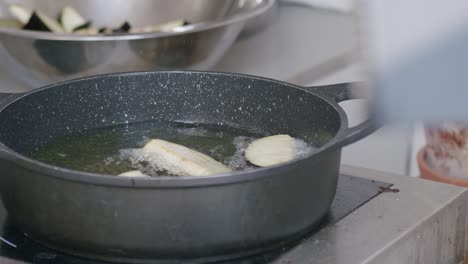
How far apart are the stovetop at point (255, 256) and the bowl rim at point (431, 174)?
0.63 metres

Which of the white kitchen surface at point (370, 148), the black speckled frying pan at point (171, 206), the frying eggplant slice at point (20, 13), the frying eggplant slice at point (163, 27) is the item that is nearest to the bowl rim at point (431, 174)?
the white kitchen surface at point (370, 148)

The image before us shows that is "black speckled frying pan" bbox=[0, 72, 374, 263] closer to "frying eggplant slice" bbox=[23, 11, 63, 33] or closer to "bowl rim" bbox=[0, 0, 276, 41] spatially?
"bowl rim" bbox=[0, 0, 276, 41]

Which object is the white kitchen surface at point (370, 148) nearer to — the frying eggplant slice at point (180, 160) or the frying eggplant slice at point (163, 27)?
the frying eggplant slice at point (163, 27)

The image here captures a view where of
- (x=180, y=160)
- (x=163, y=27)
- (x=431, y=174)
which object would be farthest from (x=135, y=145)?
(x=431, y=174)

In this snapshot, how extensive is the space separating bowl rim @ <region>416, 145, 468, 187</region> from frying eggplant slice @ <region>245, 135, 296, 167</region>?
669 mm

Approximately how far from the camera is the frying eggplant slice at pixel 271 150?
3.46 feet

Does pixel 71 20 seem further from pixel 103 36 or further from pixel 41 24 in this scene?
pixel 103 36

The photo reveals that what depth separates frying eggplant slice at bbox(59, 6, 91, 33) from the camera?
5.68 ft

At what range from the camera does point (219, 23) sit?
1521 millimetres

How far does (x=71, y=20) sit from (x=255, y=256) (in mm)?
1011

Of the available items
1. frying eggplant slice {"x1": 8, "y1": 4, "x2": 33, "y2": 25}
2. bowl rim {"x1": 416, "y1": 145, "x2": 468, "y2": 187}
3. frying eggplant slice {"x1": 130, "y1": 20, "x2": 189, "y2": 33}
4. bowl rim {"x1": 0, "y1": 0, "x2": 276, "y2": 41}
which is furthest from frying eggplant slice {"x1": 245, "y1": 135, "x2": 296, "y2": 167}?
frying eggplant slice {"x1": 8, "y1": 4, "x2": 33, "y2": 25}

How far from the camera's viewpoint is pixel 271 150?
107 centimetres

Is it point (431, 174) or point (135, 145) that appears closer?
point (135, 145)

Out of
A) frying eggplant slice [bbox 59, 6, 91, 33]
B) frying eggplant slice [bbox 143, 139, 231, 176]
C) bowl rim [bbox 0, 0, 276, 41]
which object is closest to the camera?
frying eggplant slice [bbox 143, 139, 231, 176]
